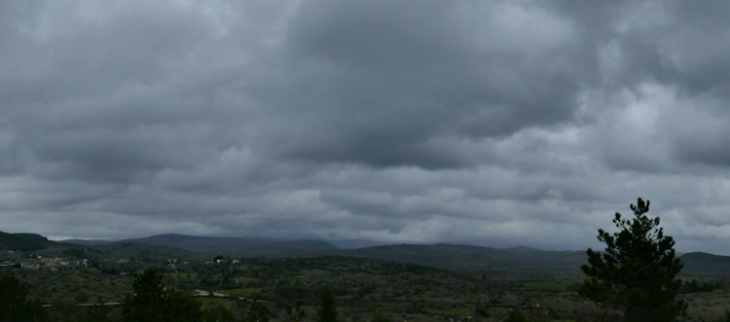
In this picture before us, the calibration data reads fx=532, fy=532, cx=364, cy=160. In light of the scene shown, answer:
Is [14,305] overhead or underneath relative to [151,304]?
underneath

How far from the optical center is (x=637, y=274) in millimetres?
30562

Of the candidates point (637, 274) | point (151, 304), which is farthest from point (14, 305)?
point (637, 274)

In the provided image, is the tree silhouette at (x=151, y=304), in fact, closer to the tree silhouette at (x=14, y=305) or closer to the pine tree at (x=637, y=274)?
the tree silhouette at (x=14, y=305)

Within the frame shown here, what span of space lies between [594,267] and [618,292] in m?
1.91

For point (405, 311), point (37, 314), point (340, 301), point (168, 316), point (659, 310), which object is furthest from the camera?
point (340, 301)

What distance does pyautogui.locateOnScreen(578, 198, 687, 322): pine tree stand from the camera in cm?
3003

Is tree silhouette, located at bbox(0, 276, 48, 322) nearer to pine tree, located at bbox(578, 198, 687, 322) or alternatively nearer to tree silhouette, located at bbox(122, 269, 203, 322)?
tree silhouette, located at bbox(122, 269, 203, 322)

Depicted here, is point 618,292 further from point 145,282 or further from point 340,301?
point 340,301

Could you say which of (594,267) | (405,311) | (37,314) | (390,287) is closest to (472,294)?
(390,287)

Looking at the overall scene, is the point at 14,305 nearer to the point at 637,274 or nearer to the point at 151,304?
the point at 151,304

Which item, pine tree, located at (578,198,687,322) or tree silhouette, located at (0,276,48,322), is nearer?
pine tree, located at (578,198,687,322)

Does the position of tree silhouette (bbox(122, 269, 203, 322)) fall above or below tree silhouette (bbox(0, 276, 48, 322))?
above

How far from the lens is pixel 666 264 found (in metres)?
31.3

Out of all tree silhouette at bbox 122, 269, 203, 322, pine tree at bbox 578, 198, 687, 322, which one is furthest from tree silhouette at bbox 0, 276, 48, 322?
pine tree at bbox 578, 198, 687, 322
